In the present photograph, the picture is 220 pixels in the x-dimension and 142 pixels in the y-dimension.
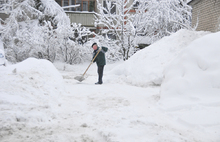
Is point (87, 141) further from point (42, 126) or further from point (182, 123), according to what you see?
point (182, 123)

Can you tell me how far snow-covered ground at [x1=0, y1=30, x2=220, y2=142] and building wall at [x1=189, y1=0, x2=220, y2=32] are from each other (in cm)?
630

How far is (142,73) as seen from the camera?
25.2 feet

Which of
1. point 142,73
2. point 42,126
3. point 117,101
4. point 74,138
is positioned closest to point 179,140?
point 74,138

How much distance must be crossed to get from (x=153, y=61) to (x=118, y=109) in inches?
184

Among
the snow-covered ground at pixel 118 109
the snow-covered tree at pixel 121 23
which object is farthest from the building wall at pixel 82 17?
the snow-covered ground at pixel 118 109

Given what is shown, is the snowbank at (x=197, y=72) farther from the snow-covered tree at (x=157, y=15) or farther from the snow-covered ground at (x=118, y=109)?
the snow-covered tree at (x=157, y=15)

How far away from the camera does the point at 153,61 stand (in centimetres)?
807

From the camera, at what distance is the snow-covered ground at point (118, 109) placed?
2.63 meters

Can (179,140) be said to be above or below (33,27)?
below

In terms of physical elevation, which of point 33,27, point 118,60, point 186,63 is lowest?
point 118,60

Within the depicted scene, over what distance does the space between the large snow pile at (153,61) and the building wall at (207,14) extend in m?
1.48

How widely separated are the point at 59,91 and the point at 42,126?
6.58ft

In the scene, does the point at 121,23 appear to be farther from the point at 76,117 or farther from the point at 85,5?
the point at 76,117

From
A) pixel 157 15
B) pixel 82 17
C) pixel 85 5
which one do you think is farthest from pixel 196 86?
pixel 85 5
